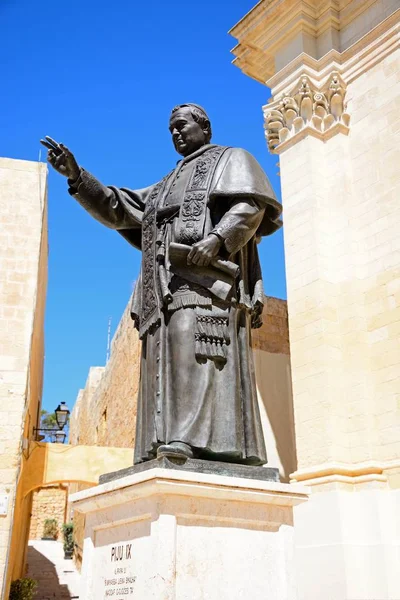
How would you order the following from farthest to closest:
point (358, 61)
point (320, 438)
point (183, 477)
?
point (358, 61) < point (320, 438) < point (183, 477)

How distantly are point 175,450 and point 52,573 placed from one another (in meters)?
19.3

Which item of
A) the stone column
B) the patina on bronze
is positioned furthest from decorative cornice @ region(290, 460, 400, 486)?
the patina on bronze

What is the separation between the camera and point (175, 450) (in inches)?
112

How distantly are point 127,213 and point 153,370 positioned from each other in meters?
1.03

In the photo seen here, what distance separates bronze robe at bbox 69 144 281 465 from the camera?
3088 millimetres

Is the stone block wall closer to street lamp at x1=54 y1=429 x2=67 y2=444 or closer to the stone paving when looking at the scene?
the stone paving

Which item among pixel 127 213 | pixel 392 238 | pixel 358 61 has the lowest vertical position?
pixel 127 213

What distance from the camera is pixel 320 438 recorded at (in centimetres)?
766

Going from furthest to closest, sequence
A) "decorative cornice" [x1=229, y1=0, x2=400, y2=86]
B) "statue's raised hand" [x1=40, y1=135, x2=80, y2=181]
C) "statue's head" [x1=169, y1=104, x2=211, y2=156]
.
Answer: "decorative cornice" [x1=229, y1=0, x2=400, y2=86] < "statue's head" [x1=169, y1=104, x2=211, y2=156] < "statue's raised hand" [x1=40, y1=135, x2=80, y2=181]

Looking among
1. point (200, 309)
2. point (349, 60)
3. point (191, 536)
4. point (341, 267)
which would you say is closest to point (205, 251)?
point (200, 309)

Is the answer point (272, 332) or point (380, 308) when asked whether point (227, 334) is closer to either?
point (380, 308)

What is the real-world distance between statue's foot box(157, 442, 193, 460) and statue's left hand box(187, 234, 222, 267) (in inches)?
34.6

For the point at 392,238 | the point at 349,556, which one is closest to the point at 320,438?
the point at 349,556

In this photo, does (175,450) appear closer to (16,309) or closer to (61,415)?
(16,309)
